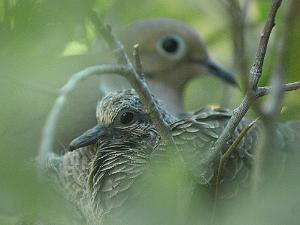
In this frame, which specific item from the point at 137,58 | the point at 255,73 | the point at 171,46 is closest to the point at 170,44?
the point at 171,46

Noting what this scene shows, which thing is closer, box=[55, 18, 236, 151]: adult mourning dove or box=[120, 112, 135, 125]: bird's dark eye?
box=[120, 112, 135, 125]: bird's dark eye

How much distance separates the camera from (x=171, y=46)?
4.58m

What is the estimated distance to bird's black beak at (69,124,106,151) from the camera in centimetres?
250

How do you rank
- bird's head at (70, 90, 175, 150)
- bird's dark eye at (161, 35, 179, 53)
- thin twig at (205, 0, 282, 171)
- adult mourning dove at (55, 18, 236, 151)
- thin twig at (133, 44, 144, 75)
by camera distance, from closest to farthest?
thin twig at (205, 0, 282, 171) < thin twig at (133, 44, 144, 75) < bird's head at (70, 90, 175, 150) < adult mourning dove at (55, 18, 236, 151) < bird's dark eye at (161, 35, 179, 53)

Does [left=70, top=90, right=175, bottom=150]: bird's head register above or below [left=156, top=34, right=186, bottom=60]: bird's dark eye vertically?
below

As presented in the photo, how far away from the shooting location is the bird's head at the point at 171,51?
4434 mm

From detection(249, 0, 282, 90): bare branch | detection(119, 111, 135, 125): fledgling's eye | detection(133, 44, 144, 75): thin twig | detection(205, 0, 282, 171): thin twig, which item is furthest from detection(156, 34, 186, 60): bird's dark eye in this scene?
detection(249, 0, 282, 90): bare branch

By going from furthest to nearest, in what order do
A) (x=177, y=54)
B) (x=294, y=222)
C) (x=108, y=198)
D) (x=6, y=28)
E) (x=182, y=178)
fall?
(x=177, y=54)
(x=108, y=198)
(x=294, y=222)
(x=182, y=178)
(x=6, y=28)

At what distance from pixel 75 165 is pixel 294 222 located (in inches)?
38.3

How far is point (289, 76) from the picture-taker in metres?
2.32

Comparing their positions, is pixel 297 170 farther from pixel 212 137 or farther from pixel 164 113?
pixel 164 113

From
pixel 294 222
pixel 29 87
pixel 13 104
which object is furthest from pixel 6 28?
pixel 294 222

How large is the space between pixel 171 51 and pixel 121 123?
2012 millimetres

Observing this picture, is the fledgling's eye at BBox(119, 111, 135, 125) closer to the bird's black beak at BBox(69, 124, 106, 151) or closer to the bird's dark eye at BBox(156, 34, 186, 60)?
the bird's black beak at BBox(69, 124, 106, 151)
